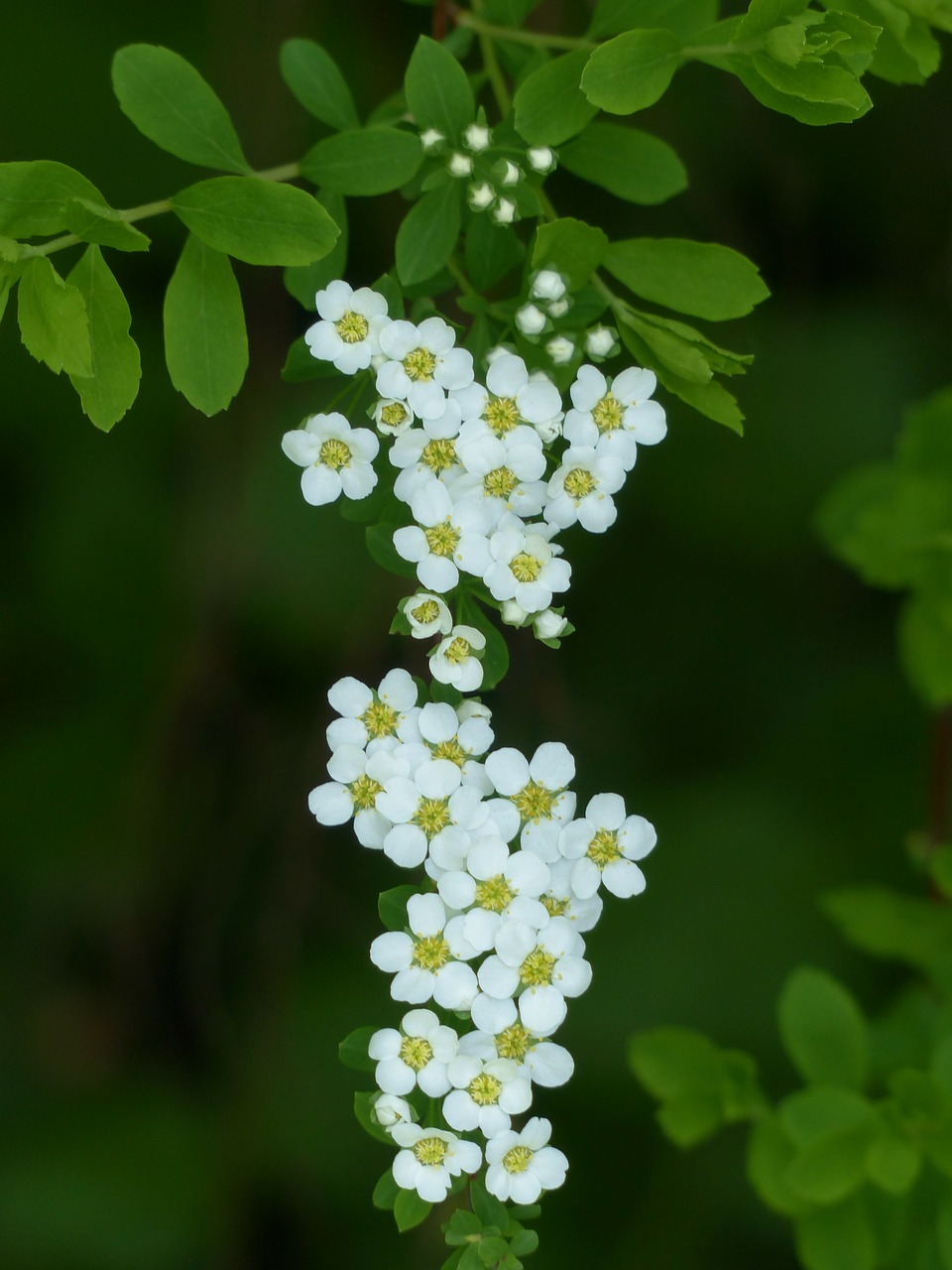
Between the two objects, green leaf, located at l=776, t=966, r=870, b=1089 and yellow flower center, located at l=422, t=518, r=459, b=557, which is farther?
green leaf, located at l=776, t=966, r=870, b=1089

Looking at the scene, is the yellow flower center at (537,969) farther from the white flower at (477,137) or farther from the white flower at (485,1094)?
the white flower at (477,137)

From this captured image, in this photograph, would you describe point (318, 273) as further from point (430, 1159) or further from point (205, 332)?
point (430, 1159)

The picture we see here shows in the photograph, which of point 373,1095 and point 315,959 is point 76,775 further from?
point 373,1095

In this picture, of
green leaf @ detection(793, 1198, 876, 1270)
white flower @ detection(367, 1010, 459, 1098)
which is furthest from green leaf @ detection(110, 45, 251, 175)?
green leaf @ detection(793, 1198, 876, 1270)

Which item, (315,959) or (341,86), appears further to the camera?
(315,959)

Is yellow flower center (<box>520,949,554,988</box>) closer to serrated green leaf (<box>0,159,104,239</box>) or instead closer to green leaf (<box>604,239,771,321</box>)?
green leaf (<box>604,239,771,321</box>)

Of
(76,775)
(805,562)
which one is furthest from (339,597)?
(805,562)

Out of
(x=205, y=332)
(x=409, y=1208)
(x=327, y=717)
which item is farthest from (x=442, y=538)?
(x=327, y=717)
